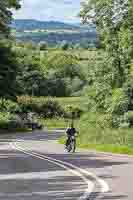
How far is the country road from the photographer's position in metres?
16.7

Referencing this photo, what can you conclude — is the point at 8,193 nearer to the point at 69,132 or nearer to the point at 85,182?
the point at 85,182

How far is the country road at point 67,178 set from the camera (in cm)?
1670

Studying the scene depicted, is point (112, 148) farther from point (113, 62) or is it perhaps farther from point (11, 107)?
point (11, 107)

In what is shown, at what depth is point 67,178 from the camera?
21.4 metres

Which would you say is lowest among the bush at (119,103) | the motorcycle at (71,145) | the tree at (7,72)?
the tree at (7,72)

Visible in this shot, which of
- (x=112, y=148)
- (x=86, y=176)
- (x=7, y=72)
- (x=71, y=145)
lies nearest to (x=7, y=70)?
(x=7, y=72)

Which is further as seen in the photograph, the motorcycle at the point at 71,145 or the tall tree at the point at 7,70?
the tall tree at the point at 7,70

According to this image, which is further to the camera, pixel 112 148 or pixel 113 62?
pixel 113 62

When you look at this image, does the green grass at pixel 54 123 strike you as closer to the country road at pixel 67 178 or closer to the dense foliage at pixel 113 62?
the dense foliage at pixel 113 62

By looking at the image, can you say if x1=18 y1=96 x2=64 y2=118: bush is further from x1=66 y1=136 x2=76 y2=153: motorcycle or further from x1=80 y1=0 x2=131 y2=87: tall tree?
x1=66 y1=136 x2=76 y2=153: motorcycle

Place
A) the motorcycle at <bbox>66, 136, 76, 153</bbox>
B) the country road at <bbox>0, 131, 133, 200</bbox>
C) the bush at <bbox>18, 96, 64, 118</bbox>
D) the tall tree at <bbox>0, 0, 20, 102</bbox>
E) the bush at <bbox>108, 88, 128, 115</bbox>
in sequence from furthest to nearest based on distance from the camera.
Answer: the bush at <bbox>18, 96, 64, 118</bbox> < the tall tree at <bbox>0, 0, 20, 102</bbox> < the bush at <bbox>108, 88, 128, 115</bbox> < the motorcycle at <bbox>66, 136, 76, 153</bbox> < the country road at <bbox>0, 131, 133, 200</bbox>

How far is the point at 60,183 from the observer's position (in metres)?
20.0

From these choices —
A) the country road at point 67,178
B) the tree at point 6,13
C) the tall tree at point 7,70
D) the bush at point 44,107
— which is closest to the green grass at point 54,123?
the bush at point 44,107

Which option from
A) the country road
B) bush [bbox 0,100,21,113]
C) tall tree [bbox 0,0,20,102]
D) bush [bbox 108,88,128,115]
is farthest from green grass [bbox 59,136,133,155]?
bush [bbox 0,100,21,113]
